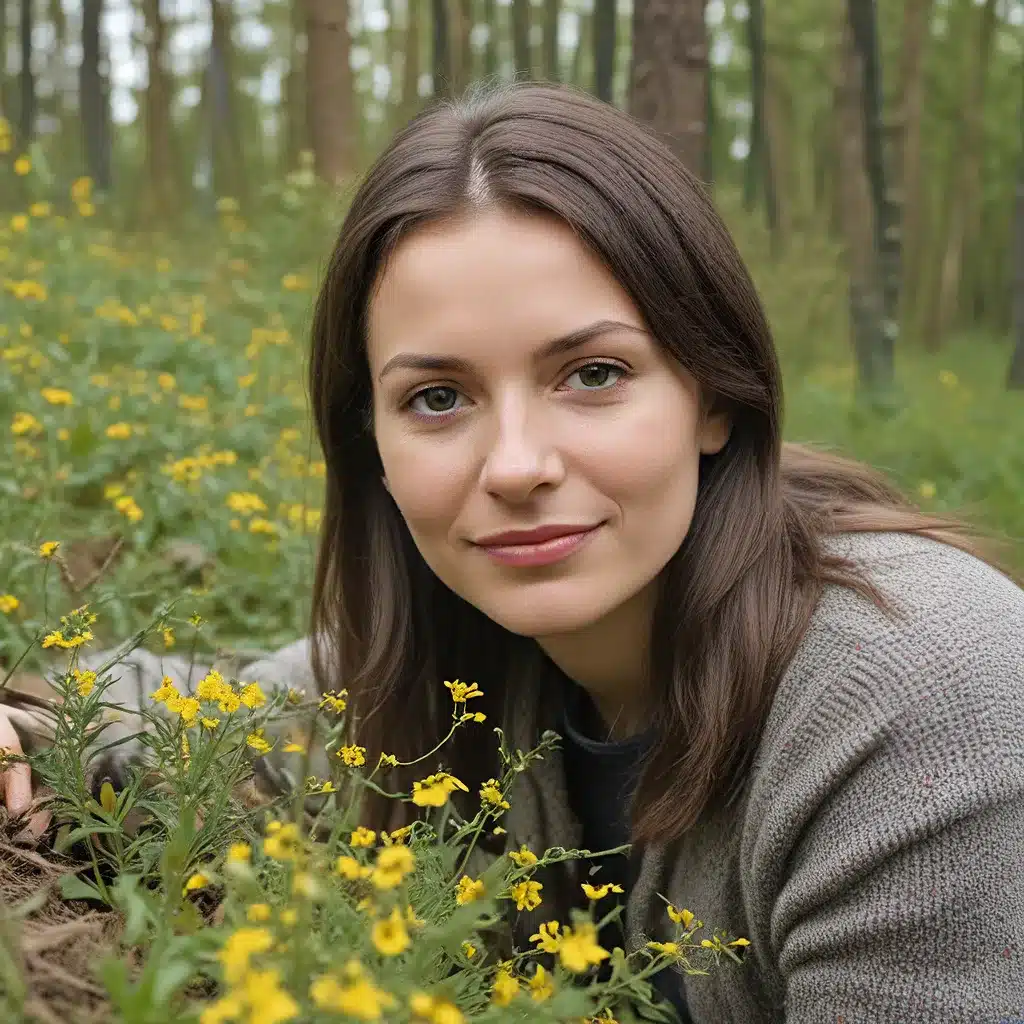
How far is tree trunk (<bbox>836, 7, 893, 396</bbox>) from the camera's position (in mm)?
8336

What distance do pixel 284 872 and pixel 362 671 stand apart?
1049 mm

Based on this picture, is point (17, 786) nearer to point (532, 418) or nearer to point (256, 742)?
point (256, 742)

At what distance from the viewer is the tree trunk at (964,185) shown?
16781mm

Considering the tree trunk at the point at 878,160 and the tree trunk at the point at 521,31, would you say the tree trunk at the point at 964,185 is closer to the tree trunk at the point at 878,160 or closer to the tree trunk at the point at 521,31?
the tree trunk at the point at 521,31

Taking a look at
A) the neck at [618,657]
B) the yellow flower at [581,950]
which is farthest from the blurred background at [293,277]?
the yellow flower at [581,950]

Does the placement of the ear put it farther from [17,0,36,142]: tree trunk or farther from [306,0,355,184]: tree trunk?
[17,0,36,142]: tree trunk

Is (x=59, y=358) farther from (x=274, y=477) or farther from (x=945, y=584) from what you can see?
(x=945, y=584)

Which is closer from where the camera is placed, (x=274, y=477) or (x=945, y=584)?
(x=945, y=584)

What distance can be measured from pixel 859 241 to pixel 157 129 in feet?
24.0

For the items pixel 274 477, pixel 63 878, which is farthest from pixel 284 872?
pixel 274 477

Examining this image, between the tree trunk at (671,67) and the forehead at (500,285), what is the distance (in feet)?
11.0

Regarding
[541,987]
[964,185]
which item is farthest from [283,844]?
[964,185]

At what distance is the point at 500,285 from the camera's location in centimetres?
162

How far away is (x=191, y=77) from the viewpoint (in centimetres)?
2659
